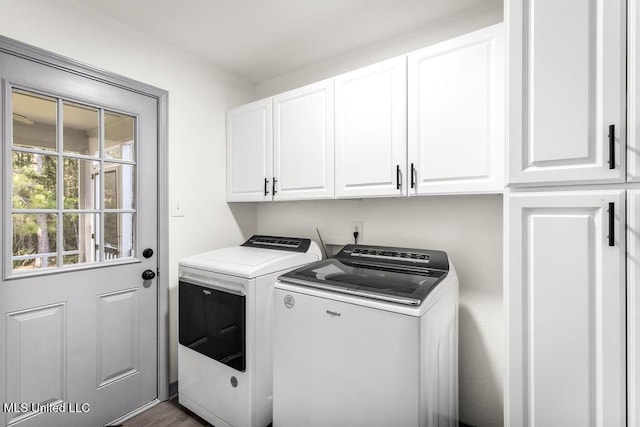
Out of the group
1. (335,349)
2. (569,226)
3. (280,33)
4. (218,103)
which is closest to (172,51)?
(218,103)

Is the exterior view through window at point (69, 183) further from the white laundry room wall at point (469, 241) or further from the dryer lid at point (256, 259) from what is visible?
the white laundry room wall at point (469, 241)

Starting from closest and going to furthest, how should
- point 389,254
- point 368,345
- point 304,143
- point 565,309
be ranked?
1. point 565,309
2. point 368,345
3. point 389,254
4. point 304,143

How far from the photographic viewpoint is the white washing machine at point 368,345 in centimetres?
118

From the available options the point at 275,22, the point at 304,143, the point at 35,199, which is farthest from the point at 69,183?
the point at 275,22

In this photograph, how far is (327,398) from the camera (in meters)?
1.37

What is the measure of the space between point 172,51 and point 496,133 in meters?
2.11

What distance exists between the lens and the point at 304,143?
2014 millimetres

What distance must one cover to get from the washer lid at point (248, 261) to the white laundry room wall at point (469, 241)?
55cm

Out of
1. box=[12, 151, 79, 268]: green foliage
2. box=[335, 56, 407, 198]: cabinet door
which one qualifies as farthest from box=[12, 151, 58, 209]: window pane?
box=[335, 56, 407, 198]: cabinet door

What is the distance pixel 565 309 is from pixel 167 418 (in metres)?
2.20

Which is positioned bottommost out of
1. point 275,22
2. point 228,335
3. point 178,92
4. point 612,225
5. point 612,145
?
point 228,335

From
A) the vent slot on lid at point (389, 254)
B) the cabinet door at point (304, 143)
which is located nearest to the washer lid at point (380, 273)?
the vent slot on lid at point (389, 254)

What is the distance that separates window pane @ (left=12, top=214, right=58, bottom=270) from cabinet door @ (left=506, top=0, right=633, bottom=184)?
2185 millimetres

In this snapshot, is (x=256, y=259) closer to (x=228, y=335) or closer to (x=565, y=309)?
(x=228, y=335)
